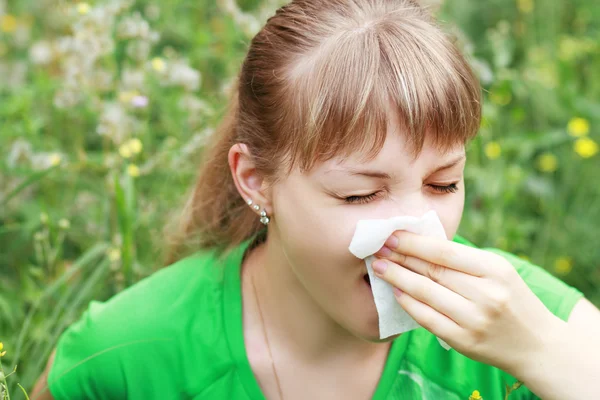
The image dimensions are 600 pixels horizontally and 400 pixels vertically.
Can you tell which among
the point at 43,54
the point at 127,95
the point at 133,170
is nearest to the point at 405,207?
the point at 133,170

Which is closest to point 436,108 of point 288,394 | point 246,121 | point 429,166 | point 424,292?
point 429,166

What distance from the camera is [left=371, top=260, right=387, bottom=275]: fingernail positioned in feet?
5.21

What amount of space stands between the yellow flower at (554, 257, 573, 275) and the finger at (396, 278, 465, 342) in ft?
5.28

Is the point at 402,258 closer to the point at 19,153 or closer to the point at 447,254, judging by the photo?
the point at 447,254

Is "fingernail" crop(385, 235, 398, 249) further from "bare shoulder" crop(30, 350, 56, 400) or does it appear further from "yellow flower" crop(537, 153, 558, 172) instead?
"yellow flower" crop(537, 153, 558, 172)

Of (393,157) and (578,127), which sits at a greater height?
(578,127)

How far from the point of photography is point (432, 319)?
1.52 meters

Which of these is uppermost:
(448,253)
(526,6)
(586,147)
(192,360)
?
(526,6)

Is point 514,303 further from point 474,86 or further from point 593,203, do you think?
point 593,203

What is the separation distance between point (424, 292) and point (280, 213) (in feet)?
1.28

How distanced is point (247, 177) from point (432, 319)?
599 millimetres

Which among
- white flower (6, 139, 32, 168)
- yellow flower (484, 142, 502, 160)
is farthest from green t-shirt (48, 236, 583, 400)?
yellow flower (484, 142, 502, 160)

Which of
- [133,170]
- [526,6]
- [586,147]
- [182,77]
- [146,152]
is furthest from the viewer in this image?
[526,6]

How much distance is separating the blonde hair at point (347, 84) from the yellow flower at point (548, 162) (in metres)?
1.58
